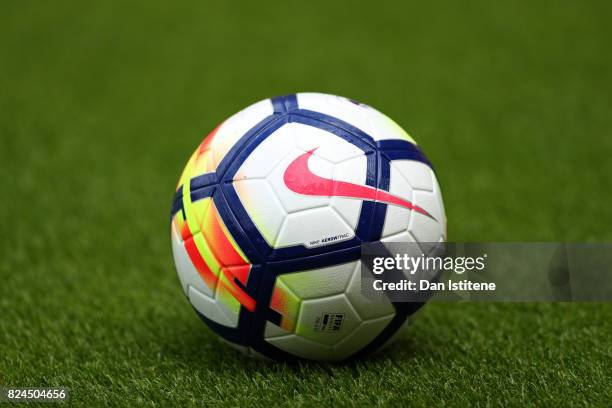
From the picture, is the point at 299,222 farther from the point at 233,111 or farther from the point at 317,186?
the point at 233,111

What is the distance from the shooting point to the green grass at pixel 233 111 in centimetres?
336

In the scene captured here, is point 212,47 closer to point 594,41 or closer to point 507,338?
point 594,41

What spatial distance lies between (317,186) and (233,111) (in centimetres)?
522

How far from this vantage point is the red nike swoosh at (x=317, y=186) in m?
3.08

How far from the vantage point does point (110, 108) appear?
27.4 feet

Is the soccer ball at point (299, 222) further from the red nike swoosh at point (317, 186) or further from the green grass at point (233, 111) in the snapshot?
the green grass at point (233, 111)

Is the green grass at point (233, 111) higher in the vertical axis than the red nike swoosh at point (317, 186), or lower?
lower

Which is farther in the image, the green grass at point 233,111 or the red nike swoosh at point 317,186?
the green grass at point 233,111

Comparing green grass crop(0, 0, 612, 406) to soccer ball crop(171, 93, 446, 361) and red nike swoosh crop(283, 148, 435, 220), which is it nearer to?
soccer ball crop(171, 93, 446, 361)

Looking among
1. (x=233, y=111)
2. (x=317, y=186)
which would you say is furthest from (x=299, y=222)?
(x=233, y=111)

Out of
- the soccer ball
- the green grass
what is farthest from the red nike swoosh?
the green grass

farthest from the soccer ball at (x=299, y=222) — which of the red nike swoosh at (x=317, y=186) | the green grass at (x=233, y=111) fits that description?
the green grass at (x=233, y=111)

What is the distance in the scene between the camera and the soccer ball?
307 cm

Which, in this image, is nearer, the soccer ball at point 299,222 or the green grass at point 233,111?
the soccer ball at point 299,222
